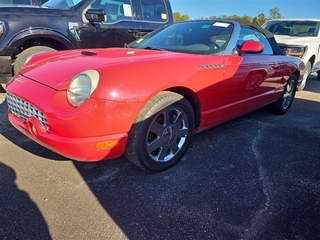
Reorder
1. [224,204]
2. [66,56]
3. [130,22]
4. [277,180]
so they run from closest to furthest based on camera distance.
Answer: [224,204] → [277,180] → [66,56] → [130,22]

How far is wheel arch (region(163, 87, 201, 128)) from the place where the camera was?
7.72 ft

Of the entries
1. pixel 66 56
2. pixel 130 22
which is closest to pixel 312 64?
pixel 130 22

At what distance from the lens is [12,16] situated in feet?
12.8

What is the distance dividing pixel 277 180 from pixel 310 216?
1.52 feet

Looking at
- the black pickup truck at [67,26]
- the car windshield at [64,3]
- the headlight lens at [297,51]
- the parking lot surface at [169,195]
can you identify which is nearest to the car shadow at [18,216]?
the parking lot surface at [169,195]

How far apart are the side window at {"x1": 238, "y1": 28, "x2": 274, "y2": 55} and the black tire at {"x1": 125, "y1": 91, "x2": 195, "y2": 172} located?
1266 mm

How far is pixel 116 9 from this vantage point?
16.3 ft

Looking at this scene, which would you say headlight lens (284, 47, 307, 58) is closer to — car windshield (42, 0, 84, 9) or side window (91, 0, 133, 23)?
side window (91, 0, 133, 23)

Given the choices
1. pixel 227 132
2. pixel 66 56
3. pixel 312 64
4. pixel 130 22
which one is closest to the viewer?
pixel 66 56

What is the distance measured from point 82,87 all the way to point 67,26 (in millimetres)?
2950

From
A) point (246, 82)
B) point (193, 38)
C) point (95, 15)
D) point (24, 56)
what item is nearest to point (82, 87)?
point (193, 38)

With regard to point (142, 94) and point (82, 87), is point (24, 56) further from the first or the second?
point (142, 94)

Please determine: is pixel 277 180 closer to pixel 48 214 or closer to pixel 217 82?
pixel 217 82

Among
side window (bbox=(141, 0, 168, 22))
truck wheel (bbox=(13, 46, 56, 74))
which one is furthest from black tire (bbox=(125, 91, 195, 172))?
side window (bbox=(141, 0, 168, 22))
